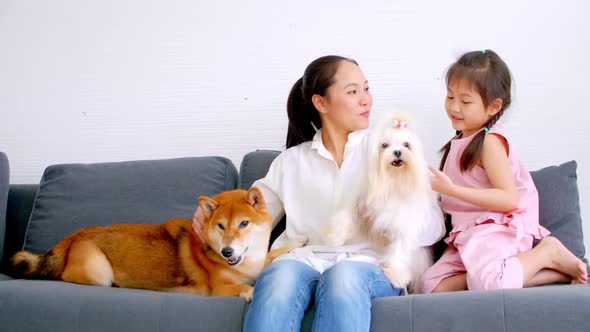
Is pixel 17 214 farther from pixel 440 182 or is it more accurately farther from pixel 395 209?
pixel 440 182

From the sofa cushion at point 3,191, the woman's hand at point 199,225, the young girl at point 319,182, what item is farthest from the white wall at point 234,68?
the woman's hand at point 199,225

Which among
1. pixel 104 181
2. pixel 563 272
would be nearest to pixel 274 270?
pixel 563 272

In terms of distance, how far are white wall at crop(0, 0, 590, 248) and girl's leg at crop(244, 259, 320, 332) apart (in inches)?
45.4

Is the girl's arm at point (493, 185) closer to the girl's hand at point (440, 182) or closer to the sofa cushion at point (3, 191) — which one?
the girl's hand at point (440, 182)

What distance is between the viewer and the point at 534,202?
7.43ft

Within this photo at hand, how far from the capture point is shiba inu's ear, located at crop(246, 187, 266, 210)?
2.28 metres

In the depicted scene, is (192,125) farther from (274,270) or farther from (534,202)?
(534,202)

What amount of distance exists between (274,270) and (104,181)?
1.15m

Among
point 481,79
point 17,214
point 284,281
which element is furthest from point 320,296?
point 17,214

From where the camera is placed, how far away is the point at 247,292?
2104 mm

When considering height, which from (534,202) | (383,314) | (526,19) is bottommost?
(383,314)

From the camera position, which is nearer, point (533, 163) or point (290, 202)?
point (290, 202)

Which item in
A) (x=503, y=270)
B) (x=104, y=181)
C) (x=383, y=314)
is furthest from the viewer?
(x=104, y=181)

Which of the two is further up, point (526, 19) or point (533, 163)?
point (526, 19)
